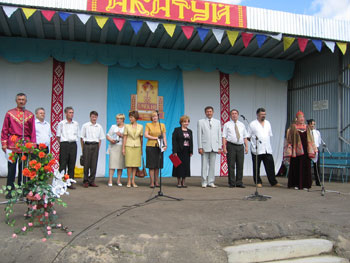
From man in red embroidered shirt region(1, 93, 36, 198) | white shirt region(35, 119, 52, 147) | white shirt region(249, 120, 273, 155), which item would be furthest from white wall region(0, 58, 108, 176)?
white shirt region(249, 120, 273, 155)

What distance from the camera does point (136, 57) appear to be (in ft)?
30.2

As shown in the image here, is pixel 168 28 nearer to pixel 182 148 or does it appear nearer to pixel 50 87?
pixel 182 148

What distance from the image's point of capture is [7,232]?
3.16 m

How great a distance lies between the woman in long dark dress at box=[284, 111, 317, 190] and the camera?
656 centimetres

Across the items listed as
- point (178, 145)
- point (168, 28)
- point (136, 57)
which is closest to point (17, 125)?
point (178, 145)

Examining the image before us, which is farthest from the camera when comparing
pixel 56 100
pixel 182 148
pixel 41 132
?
pixel 56 100

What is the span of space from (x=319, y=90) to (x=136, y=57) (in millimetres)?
5485

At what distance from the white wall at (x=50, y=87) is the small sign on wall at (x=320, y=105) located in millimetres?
6203

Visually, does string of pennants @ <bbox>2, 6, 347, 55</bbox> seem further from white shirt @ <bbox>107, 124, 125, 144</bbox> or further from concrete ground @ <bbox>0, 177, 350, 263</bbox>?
concrete ground @ <bbox>0, 177, 350, 263</bbox>

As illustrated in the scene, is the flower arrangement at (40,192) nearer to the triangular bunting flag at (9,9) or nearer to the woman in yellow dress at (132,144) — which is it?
the woman in yellow dress at (132,144)

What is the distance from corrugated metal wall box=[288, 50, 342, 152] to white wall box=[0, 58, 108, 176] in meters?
6.04

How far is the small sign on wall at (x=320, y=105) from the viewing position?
9719 millimetres

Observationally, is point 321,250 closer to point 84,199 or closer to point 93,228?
point 93,228

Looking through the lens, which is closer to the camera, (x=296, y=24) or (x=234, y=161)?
(x=234, y=161)
